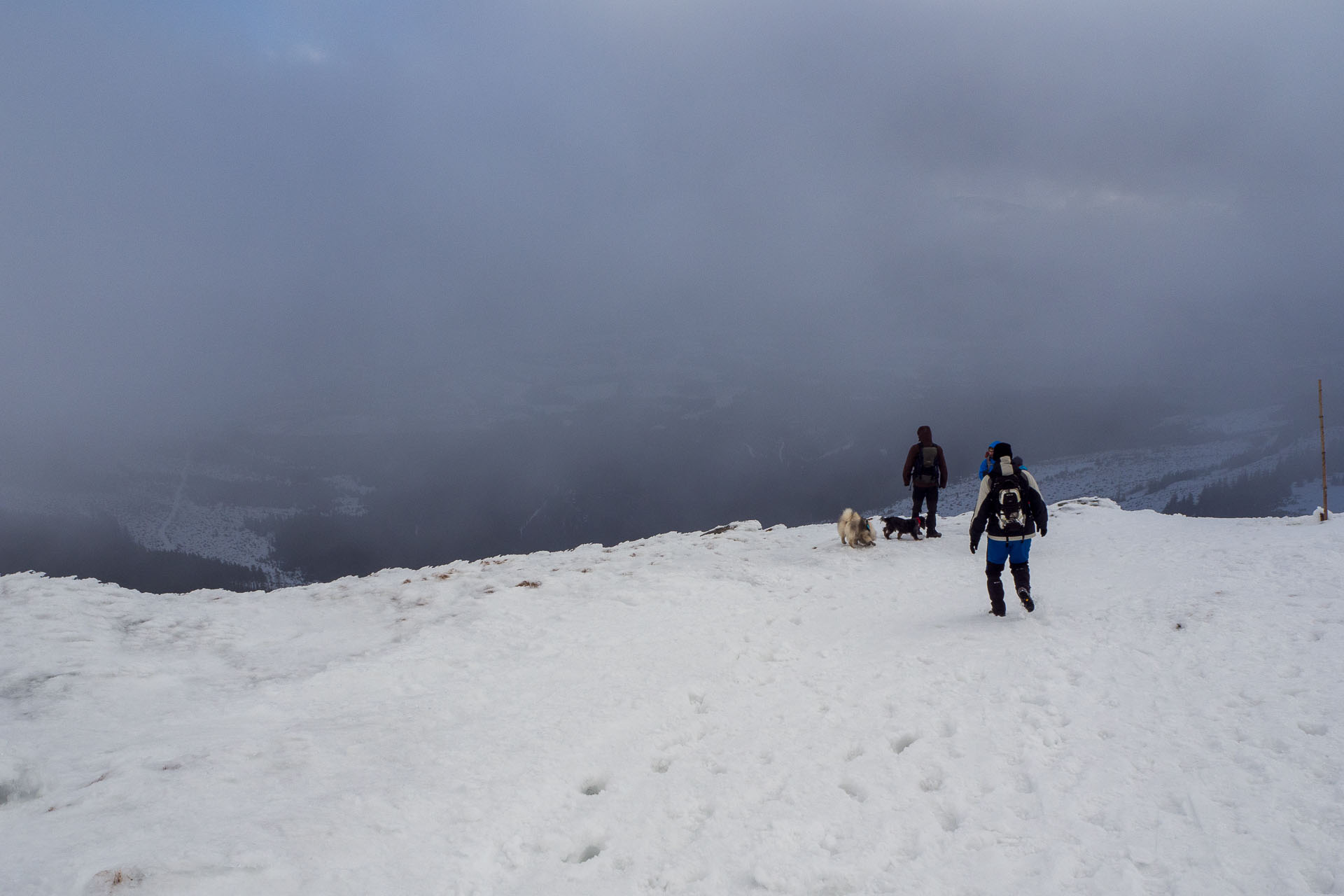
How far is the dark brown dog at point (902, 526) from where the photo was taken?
20.0m

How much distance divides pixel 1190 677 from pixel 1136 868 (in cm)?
432

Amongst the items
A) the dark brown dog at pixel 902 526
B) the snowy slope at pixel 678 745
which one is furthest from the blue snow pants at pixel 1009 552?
the dark brown dog at pixel 902 526

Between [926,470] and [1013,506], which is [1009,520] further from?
[926,470]

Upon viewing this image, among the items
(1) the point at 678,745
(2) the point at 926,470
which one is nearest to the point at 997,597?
Result: (1) the point at 678,745

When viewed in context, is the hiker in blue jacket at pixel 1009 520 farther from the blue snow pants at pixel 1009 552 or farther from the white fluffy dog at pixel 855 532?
the white fluffy dog at pixel 855 532

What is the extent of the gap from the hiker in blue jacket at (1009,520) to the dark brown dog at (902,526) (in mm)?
9008

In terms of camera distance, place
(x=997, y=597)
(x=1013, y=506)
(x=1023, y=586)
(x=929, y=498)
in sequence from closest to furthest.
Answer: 1. (x=1013, y=506)
2. (x=1023, y=586)
3. (x=997, y=597)
4. (x=929, y=498)

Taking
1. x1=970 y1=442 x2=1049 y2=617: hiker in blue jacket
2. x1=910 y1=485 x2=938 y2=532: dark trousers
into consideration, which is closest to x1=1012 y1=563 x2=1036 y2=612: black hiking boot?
x1=970 y1=442 x2=1049 y2=617: hiker in blue jacket

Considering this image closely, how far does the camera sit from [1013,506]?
1043cm

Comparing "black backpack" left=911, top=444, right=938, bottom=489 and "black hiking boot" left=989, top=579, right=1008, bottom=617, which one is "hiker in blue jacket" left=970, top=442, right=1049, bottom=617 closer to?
"black hiking boot" left=989, top=579, right=1008, bottom=617

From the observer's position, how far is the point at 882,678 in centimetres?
866

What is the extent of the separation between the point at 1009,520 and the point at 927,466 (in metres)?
8.99

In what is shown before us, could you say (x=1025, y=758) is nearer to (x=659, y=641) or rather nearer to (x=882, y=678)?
(x=882, y=678)

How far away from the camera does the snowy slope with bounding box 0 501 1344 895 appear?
4816 millimetres
